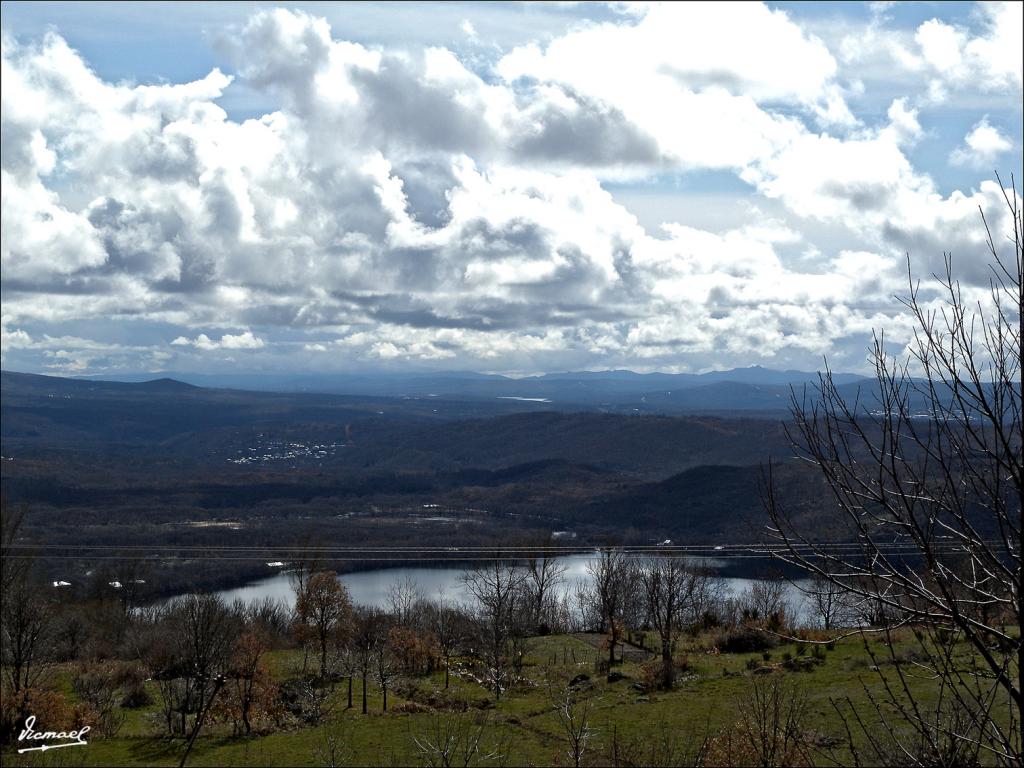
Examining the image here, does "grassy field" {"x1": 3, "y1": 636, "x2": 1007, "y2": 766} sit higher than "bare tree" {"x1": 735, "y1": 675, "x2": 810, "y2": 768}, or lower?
lower

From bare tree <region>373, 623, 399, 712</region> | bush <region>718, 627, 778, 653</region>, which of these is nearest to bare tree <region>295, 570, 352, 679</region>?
bare tree <region>373, 623, 399, 712</region>

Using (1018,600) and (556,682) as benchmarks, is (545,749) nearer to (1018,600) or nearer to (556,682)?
(556,682)

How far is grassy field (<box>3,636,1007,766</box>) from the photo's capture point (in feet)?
105

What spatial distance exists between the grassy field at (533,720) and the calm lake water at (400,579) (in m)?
47.0

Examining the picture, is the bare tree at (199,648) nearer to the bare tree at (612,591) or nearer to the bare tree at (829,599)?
the bare tree at (612,591)

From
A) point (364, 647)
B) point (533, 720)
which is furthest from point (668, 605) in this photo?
point (364, 647)

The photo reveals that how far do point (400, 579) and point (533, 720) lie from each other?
285 ft

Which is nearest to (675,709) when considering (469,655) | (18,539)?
(469,655)

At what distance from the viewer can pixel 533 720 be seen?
37.7 metres

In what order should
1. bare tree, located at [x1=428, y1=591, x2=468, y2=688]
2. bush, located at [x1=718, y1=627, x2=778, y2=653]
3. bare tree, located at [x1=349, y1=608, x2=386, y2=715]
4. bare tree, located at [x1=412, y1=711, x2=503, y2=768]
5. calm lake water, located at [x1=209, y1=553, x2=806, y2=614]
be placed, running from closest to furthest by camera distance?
bare tree, located at [x1=412, y1=711, x2=503, y2=768], bare tree, located at [x1=349, y1=608, x2=386, y2=715], bush, located at [x1=718, y1=627, x2=778, y2=653], bare tree, located at [x1=428, y1=591, x2=468, y2=688], calm lake water, located at [x1=209, y1=553, x2=806, y2=614]

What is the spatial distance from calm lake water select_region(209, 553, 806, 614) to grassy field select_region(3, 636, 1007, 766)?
47.0 m

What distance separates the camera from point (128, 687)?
46.1 m

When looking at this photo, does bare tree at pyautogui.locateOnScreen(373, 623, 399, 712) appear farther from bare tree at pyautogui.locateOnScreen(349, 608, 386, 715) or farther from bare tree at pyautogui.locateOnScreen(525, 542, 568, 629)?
bare tree at pyautogui.locateOnScreen(525, 542, 568, 629)

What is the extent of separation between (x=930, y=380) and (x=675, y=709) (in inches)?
1306
